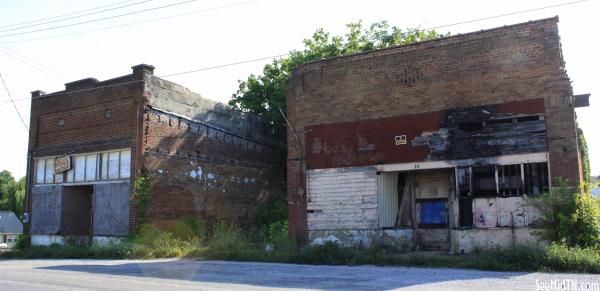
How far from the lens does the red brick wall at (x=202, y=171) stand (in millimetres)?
21938

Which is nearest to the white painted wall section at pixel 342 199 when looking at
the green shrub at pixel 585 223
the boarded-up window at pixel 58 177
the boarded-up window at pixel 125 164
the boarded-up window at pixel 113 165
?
the green shrub at pixel 585 223

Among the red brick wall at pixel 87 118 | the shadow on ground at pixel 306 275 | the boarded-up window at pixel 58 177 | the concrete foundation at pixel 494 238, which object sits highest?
the red brick wall at pixel 87 118

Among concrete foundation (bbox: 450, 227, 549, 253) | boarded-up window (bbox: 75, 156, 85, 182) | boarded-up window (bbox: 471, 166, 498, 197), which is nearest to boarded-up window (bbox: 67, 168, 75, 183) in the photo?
boarded-up window (bbox: 75, 156, 85, 182)

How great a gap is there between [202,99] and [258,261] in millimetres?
11884

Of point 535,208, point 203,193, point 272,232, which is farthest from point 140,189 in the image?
point 535,208

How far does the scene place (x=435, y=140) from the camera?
16484mm

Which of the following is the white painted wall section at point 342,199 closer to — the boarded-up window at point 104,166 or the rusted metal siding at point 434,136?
the rusted metal siding at point 434,136

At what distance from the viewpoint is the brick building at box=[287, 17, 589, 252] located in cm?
1504

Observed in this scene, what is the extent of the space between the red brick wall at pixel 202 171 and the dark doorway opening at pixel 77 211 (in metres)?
4.14

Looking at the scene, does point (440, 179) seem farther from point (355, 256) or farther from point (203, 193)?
point (203, 193)

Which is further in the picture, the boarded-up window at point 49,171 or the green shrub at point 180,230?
the boarded-up window at point 49,171

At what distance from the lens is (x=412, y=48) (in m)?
17.2

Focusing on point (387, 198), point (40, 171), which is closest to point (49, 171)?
point (40, 171)

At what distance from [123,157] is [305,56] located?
551 inches
